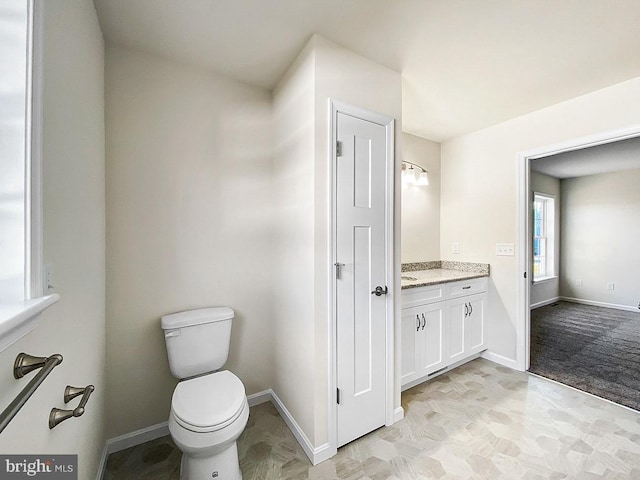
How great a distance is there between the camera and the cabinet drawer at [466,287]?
2.41m

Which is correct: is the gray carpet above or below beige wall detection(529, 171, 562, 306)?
below

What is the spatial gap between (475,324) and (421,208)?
1310 millimetres

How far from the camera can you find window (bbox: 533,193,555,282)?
491 centimetres

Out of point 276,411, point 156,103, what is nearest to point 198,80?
point 156,103

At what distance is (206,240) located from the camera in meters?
1.85

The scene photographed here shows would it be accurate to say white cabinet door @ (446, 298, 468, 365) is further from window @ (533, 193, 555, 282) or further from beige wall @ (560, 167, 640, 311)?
beige wall @ (560, 167, 640, 311)

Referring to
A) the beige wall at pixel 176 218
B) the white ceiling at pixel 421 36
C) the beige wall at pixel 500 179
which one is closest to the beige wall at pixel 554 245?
the beige wall at pixel 500 179

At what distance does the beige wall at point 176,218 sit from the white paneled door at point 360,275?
27.7 inches

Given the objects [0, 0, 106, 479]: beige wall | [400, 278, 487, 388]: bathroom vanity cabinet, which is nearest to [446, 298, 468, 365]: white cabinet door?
[400, 278, 487, 388]: bathroom vanity cabinet

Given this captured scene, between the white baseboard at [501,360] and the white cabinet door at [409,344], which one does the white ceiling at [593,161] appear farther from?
the white cabinet door at [409,344]

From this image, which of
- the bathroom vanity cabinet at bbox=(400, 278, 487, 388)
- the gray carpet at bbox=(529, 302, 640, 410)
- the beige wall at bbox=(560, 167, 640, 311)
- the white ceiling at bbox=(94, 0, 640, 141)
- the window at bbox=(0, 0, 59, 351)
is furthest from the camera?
the beige wall at bbox=(560, 167, 640, 311)

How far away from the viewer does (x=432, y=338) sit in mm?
2289

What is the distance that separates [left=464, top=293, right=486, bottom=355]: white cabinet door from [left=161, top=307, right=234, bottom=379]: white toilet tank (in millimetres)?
2167

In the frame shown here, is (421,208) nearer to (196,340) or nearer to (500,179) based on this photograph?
(500,179)
